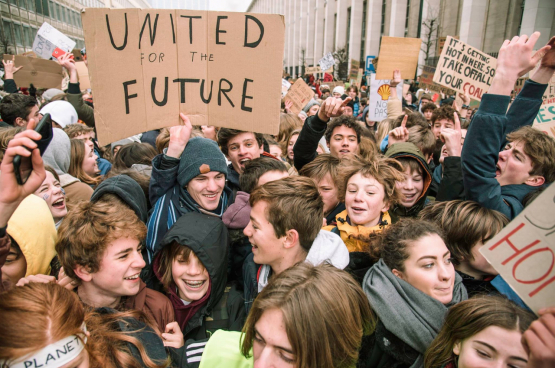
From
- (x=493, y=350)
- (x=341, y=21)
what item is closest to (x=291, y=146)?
(x=493, y=350)

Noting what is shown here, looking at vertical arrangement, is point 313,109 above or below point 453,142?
below

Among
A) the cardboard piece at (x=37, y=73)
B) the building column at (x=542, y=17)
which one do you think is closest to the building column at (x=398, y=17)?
the building column at (x=542, y=17)

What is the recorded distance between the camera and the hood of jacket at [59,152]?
3.37 meters

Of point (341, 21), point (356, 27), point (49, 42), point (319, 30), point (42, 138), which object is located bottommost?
point (42, 138)

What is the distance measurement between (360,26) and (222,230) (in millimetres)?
37910

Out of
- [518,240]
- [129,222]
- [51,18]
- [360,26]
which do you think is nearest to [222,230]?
[129,222]

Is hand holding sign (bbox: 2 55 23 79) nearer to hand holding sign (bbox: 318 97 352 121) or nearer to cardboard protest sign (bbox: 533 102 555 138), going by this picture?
hand holding sign (bbox: 318 97 352 121)

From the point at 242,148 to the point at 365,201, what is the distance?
1.29 m

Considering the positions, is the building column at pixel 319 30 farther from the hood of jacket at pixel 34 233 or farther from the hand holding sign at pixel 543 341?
the hand holding sign at pixel 543 341

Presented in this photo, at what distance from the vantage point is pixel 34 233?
203 cm

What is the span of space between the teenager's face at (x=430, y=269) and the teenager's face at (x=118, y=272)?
137 cm

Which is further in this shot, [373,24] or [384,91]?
[373,24]

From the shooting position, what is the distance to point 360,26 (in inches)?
1415

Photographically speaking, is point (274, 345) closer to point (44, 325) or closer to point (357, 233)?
point (44, 325)
